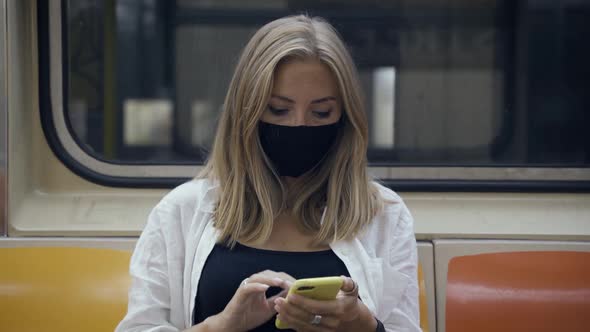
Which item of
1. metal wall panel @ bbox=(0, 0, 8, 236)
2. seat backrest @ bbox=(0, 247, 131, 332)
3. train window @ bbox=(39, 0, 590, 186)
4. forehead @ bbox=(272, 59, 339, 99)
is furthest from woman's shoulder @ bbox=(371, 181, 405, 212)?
metal wall panel @ bbox=(0, 0, 8, 236)

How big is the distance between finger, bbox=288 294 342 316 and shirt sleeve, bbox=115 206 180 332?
401mm

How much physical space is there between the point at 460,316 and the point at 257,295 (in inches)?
38.5

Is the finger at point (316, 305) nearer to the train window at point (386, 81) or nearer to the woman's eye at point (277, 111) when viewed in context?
the woman's eye at point (277, 111)

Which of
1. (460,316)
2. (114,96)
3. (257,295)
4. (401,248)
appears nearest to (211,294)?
(257,295)

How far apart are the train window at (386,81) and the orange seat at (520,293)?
400 millimetres

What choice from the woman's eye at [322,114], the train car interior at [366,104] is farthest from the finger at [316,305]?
the train car interior at [366,104]

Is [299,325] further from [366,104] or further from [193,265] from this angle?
[366,104]

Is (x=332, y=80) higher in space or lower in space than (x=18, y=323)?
higher

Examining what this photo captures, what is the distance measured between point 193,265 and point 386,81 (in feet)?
→ 4.05

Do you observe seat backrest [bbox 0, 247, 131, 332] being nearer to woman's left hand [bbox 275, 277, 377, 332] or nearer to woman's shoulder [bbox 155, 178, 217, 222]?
woman's shoulder [bbox 155, 178, 217, 222]

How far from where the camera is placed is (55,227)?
269cm

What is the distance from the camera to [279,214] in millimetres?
1997

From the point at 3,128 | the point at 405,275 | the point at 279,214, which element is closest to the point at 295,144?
the point at 279,214

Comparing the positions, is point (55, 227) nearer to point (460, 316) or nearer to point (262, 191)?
point (262, 191)
